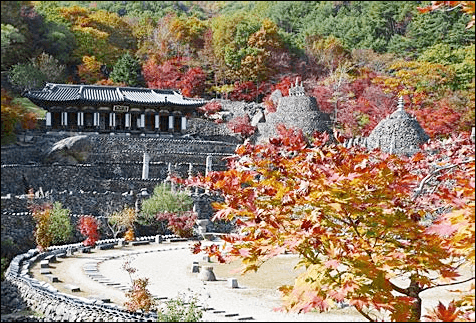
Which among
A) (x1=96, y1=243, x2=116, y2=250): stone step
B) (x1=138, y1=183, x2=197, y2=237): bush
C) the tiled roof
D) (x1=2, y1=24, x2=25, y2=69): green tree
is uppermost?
(x1=2, y1=24, x2=25, y2=69): green tree

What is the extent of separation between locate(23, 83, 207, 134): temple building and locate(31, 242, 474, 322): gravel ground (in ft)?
50.8

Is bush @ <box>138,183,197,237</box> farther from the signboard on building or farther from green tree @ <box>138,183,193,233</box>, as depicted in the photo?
the signboard on building

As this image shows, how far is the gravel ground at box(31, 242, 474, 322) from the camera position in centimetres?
1126

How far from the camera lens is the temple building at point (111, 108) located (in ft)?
112

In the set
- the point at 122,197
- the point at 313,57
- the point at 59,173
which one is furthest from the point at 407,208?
the point at 313,57

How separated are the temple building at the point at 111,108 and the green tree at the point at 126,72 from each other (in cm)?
503

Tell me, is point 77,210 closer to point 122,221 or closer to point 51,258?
point 122,221

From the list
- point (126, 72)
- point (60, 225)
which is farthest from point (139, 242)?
point (126, 72)

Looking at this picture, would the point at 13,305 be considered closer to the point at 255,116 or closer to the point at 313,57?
the point at 255,116

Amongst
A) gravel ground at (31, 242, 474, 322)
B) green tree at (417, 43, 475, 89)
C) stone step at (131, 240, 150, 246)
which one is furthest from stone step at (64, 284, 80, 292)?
green tree at (417, 43, 475, 89)

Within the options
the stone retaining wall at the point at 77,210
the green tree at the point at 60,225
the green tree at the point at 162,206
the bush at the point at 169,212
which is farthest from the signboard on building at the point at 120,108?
the green tree at the point at 60,225

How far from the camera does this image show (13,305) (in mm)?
14641

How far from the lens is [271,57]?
4562 centimetres

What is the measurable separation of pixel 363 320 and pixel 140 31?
41847mm
